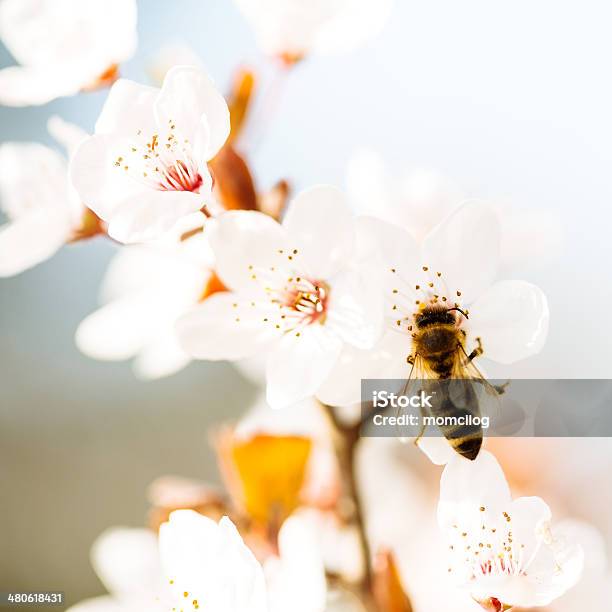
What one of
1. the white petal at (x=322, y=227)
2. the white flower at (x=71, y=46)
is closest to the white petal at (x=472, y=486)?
the white petal at (x=322, y=227)

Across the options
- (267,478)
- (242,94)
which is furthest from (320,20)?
(267,478)

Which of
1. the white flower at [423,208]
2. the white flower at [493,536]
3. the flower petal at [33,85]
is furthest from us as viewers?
the white flower at [423,208]

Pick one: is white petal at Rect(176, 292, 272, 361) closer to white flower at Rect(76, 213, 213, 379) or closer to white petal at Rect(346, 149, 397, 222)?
white flower at Rect(76, 213, 213, 379)

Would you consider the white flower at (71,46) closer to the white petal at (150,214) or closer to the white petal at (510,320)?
the white petal at (150,214)

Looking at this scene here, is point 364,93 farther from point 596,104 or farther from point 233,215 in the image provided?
point 233,215

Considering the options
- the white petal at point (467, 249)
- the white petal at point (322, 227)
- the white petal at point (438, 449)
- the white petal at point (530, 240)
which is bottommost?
A: the white petal at point (438, 449)

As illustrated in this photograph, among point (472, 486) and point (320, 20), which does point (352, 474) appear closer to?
point (472, 486)

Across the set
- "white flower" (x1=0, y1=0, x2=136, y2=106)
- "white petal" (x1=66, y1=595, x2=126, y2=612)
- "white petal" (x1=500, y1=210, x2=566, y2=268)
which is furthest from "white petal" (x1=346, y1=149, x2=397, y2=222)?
"white petal" (x1=66, y1=595, x2=126, y2=612)
